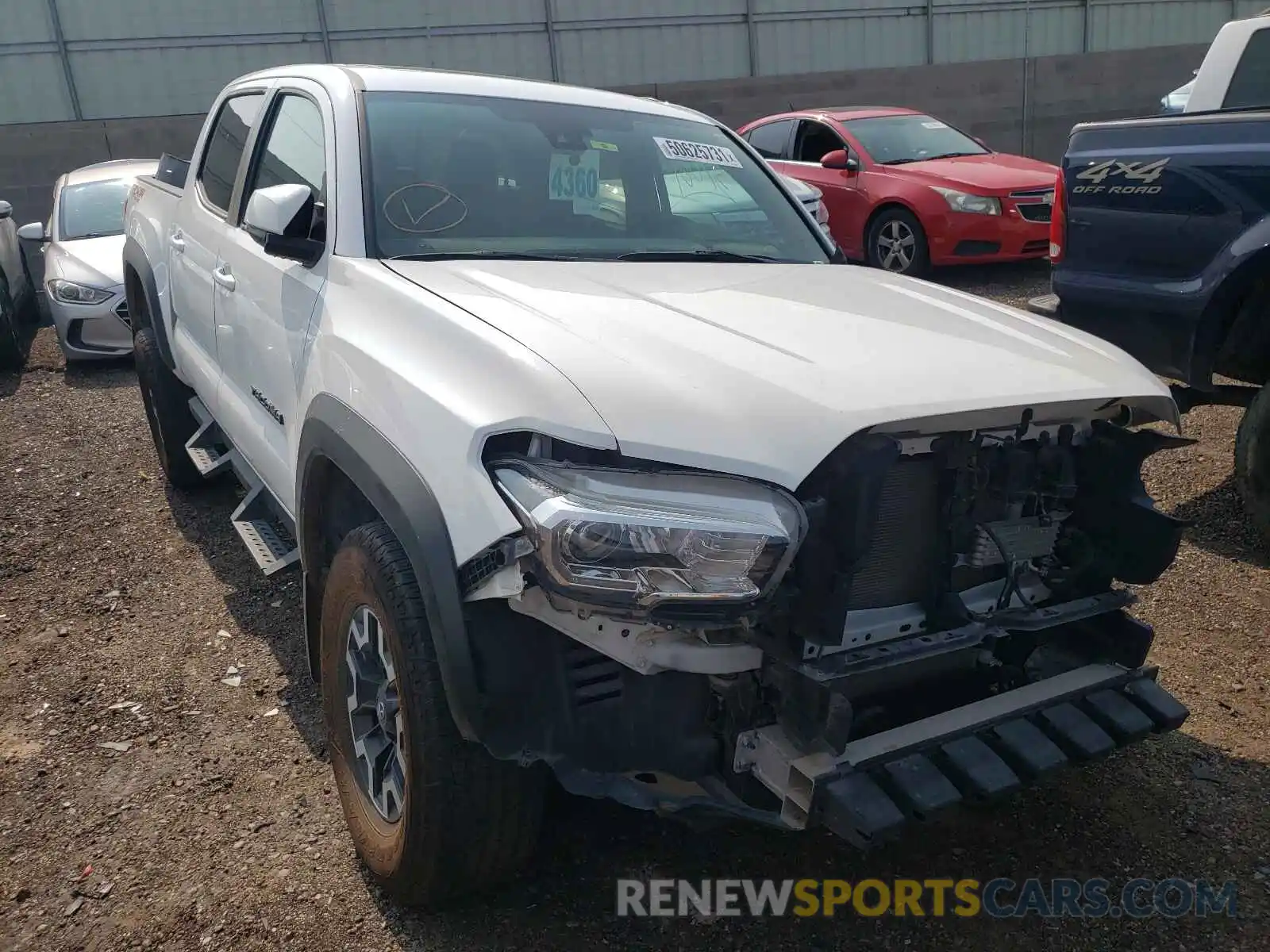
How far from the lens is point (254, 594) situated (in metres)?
4.31

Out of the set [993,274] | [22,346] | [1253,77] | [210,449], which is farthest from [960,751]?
[22,346]

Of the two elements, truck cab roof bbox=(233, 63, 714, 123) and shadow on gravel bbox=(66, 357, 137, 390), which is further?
shadow on gravel bbox=(66, 357, 137, 390)

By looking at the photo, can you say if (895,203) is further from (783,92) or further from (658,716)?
(658,716)

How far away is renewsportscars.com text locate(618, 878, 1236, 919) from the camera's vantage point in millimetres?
2500

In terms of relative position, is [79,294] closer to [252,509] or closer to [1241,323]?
[252,509]

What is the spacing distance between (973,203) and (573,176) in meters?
6.72

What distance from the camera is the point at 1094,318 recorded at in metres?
4.43

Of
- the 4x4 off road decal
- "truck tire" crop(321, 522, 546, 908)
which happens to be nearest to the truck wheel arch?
the 4x4 off road decal

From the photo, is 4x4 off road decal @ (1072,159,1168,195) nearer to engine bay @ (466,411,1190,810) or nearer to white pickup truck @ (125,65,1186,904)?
white pickup truck @ (125,65,1186,904)

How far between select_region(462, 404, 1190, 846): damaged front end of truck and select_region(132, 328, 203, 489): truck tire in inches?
131

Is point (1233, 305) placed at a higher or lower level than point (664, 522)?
lower

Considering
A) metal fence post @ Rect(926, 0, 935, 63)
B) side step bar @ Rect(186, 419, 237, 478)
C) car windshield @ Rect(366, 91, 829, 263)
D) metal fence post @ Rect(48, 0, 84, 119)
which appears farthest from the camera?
metal fence post @ Rect(926, 0, 935, 63)

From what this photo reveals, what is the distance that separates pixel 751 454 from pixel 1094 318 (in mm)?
3094

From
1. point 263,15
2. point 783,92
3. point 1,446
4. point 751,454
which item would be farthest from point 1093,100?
point 751,454
